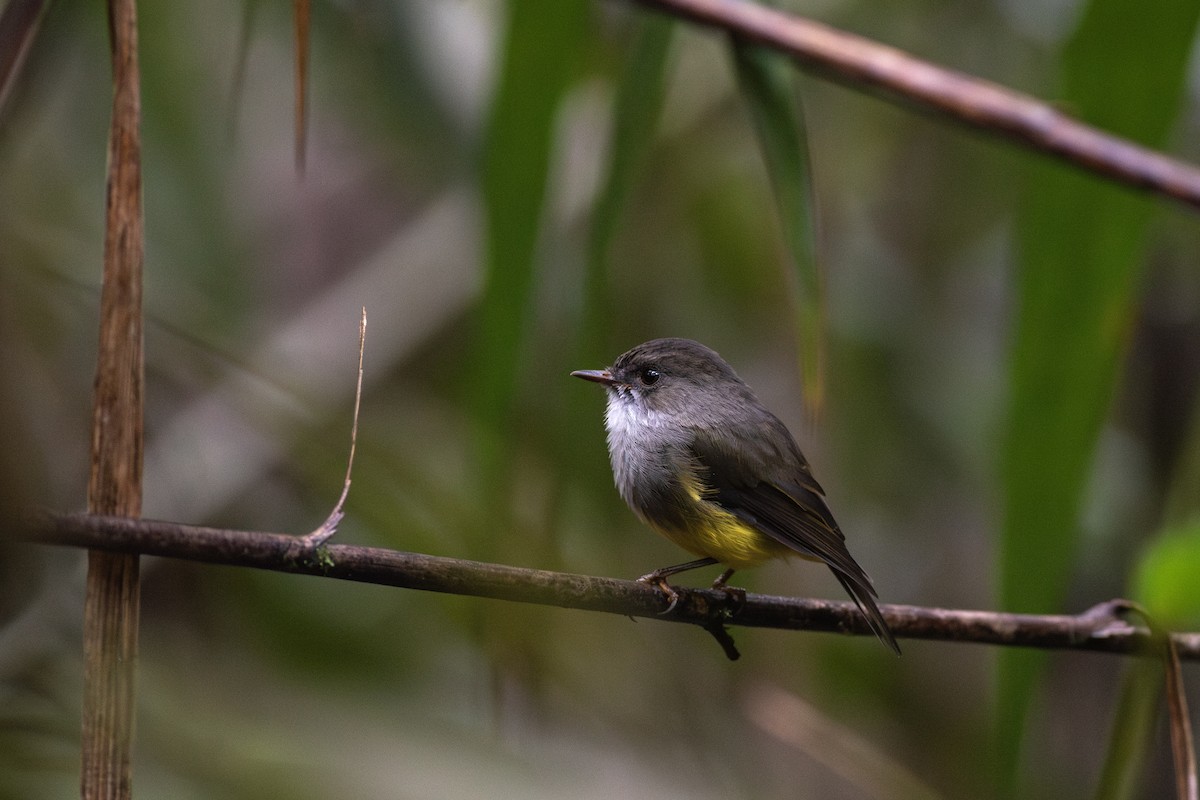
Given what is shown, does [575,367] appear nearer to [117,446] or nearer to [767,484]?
[767,484]

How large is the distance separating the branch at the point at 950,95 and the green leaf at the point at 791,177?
52 millimetres

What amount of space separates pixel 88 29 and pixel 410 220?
1481 millimetres

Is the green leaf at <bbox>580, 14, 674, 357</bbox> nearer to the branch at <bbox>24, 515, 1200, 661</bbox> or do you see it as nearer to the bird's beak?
the bird's beak

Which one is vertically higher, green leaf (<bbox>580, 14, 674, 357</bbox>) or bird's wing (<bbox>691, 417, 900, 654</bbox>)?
green leaf (<bbox>580, 14, 674, 357</bbox>)

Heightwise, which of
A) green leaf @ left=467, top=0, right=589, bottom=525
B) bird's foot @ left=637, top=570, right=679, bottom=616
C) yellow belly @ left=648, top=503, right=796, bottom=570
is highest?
green leaf @ left=467, top=0, right=589, bottom=525

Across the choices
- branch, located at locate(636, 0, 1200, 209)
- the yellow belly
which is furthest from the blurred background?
the yellow belly

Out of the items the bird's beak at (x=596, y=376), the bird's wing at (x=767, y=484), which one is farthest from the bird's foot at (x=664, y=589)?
the bird's beak at (x=596, y=376)

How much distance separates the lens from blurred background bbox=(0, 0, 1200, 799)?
2234mm

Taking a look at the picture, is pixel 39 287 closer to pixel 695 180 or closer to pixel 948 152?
pixel 695 180

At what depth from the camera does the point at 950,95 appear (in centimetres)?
227

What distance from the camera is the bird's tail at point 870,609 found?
196 cm

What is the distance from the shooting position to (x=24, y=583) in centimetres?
109

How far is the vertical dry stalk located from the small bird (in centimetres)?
110

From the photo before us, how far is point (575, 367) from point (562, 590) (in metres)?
0.87
